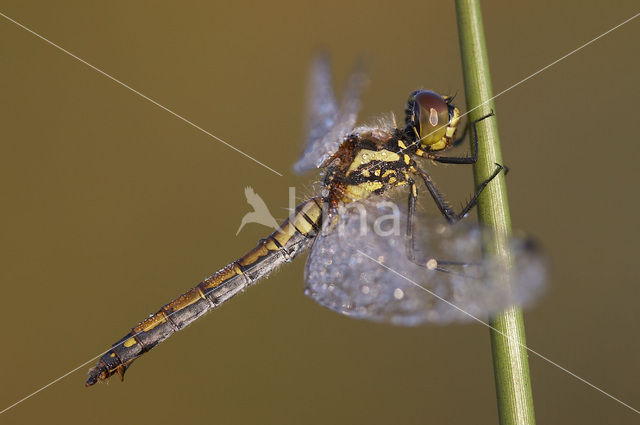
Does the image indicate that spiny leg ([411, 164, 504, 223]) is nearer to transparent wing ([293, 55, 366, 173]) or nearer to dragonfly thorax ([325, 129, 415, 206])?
dragonfly thorax ([325, 129, 415, 206])

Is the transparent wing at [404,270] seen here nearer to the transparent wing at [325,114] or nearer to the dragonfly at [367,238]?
the dragonfly at [367,238]

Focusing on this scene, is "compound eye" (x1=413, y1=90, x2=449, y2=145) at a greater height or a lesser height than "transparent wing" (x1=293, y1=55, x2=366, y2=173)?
lesser

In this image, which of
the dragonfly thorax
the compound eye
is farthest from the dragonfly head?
the dragonfly thorax

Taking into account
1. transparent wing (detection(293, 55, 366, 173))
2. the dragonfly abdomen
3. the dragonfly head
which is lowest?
the dragonfly head

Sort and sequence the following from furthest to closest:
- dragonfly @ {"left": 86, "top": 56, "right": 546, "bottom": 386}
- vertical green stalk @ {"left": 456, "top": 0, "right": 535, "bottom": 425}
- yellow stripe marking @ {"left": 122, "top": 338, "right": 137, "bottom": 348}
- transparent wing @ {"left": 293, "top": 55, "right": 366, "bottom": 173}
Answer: transparent wing @ {"left": 293, "top": 55, "right": 366, "bottom": 173} → yellow stripe marking @ {"left": 122, "top": 338, "right": 137, "bottom": 348} → dragonfly @ {"left": 86, "top": 56, "right": 546, "bottom": 386} → vertical green stalk @ {"left": 456, "top": 0, "right": 535, "bottom": 425}

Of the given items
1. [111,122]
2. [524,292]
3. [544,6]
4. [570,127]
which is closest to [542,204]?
[570,127]

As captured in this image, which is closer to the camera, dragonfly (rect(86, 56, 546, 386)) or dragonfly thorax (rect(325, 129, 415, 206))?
dragonfly (rect(86, 56, 546, 386))

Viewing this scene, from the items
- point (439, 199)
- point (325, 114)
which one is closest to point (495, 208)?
point (439, 199)

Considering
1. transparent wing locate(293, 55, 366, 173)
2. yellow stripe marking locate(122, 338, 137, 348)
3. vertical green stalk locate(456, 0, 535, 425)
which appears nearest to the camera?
vertical green stalk locate(456, 0, 535, 425)

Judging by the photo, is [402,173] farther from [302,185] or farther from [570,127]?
[570,127]

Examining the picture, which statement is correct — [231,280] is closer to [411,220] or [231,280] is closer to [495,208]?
[411,220]
